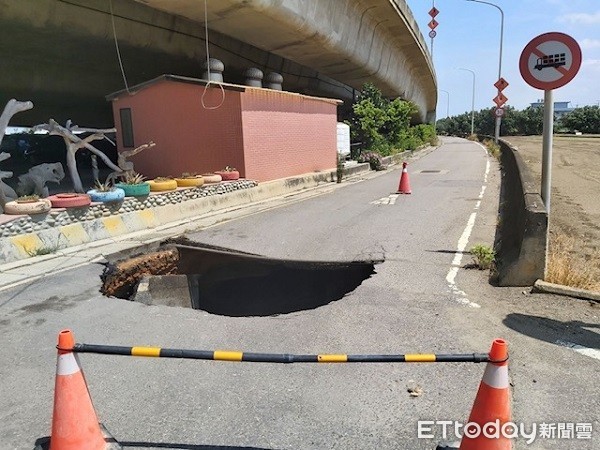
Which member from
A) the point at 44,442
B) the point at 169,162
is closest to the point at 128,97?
the point at 169,162

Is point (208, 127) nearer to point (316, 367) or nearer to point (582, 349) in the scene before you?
point (316, 367)

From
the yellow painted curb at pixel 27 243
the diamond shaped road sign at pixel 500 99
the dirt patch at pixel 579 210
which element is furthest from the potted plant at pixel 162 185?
the diamond shaped road sign at pixel 500 99

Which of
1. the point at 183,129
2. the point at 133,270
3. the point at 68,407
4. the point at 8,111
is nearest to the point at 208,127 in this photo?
the point at 183,129

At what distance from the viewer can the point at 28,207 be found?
25.7ft

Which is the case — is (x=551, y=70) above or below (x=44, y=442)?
above

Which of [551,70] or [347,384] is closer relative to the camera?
[347,384]

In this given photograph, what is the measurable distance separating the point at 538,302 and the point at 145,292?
4939 millimetres

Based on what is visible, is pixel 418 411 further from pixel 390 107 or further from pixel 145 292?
pixel 390 107

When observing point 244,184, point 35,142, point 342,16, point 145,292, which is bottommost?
point 145,292

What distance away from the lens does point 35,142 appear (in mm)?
26438

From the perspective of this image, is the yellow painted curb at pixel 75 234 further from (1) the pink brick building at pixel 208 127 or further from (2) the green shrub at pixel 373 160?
(2) the green shrub at pixel 373 160

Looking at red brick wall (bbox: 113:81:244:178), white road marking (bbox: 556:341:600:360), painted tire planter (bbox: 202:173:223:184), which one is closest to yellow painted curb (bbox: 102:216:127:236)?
painted tire planter (bbox: 202:173:223:184)

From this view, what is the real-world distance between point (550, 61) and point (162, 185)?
8244mm

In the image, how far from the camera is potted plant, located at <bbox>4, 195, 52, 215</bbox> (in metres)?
7.79
